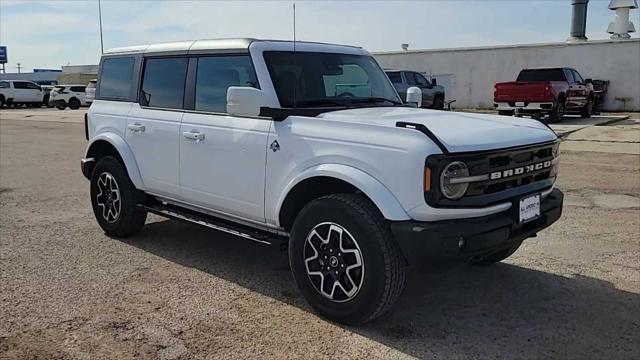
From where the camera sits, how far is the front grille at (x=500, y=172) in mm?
3402

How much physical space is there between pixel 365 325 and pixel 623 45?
1050 inches

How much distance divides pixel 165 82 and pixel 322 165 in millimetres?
2193

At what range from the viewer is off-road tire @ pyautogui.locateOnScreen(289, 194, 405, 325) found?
11.7ft

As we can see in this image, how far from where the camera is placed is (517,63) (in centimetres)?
2875

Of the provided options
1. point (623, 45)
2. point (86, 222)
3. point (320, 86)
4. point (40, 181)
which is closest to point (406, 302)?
point (320, 86)

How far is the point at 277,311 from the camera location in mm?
4094

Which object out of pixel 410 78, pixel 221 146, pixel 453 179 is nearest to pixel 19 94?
pixel 410 78

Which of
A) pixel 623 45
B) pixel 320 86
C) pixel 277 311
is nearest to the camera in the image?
pixel 277 311

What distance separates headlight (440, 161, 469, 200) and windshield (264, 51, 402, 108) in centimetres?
141

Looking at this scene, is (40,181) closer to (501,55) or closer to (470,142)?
(470,142)

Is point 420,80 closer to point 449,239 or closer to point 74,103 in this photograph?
point 449,239

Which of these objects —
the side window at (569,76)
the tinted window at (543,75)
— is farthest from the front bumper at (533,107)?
the side window at (569,76)

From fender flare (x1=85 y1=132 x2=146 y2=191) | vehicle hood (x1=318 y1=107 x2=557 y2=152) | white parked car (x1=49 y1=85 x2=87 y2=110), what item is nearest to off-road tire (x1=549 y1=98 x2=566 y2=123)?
vehicle hood (x1=318 y1=107 x2=557 y2=152)

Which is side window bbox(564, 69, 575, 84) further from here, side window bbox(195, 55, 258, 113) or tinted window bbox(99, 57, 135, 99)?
side window bbox(195, 55, 258, 113)
